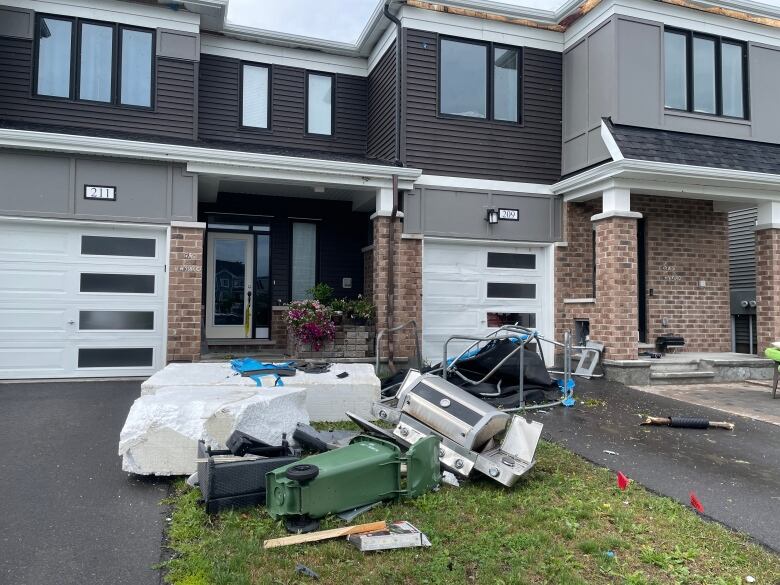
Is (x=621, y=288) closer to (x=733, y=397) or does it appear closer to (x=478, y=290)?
(x=733, y=397)

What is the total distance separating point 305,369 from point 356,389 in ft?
2.55

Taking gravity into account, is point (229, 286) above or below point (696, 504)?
above

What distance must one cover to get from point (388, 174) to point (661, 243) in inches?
212

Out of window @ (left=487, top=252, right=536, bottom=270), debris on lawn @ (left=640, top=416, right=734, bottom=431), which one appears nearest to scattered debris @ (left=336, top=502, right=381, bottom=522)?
debris on lawn @ (left=640, top=416, right=734, bottom=431)

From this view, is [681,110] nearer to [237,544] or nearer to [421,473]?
[421,473]

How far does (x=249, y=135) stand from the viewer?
38.0 feet

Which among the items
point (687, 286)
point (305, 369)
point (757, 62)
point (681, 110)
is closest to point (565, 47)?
point (681, 110)

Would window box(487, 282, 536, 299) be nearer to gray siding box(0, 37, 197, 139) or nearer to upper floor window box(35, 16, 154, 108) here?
gray siding box(0, 37, 197, 139)

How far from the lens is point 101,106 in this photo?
33.4ft

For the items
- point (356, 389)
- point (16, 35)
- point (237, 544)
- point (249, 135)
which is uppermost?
point (16, 35)

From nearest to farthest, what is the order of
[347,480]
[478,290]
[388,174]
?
[347,480] < [388,174] < [478,290]

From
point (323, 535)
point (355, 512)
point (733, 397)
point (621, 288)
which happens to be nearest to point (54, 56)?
point (355, 512)

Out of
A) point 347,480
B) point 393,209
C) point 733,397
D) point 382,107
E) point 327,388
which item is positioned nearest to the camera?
point 347,480

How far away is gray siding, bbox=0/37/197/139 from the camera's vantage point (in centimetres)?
973
